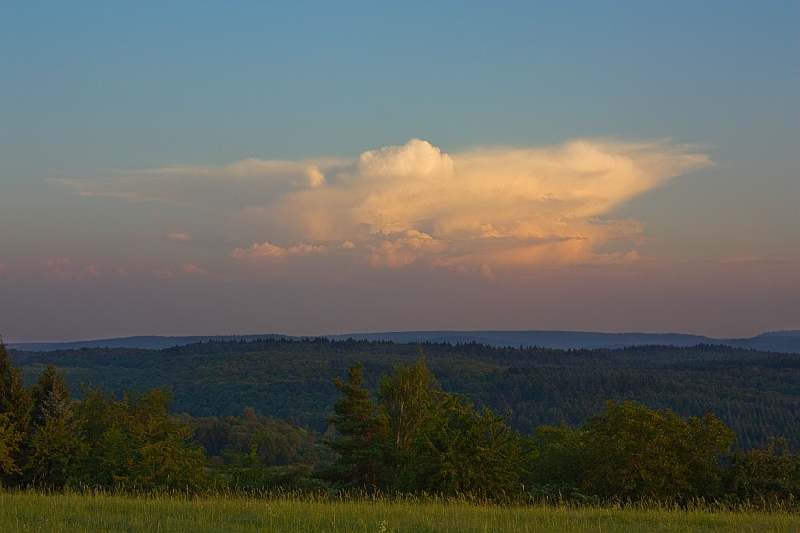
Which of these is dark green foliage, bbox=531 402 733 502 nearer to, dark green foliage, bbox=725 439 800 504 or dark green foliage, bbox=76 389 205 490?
dark green foliage, bbox=725 439 800 504

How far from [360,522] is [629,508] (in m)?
8.19

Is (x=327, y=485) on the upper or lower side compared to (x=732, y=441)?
lower

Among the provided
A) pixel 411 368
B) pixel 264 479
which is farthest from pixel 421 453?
pixel 411 368

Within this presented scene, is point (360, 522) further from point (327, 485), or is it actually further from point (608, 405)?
point (327, 485)

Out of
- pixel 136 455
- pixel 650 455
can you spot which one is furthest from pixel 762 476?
pixel 136 455

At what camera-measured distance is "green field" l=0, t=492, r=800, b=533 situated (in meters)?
14.1

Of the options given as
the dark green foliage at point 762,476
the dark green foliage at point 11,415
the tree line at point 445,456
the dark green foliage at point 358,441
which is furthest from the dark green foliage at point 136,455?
the dark green foliage at point 762,476

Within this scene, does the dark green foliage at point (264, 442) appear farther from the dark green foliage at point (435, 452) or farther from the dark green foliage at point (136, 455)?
the dark green foliage at point (136, 455)

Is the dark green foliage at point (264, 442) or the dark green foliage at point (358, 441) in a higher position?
the dark green foliage at point (358, 441)

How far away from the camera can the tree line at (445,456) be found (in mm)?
26969

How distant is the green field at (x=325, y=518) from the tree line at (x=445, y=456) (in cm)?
566

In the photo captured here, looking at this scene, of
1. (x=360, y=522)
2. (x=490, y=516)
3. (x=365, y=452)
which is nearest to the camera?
(x=360, y=522)

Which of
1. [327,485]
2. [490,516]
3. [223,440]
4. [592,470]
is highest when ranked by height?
[490,516]

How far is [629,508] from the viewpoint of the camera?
18734mm
